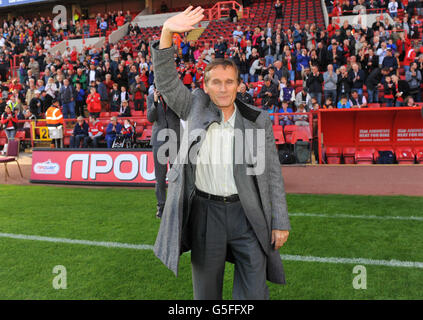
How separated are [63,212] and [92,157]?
2634mm

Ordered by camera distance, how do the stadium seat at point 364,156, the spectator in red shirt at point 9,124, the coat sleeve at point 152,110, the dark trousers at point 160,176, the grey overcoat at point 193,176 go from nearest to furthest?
the grey overcoat at point 193,176 → the coat sleeve at point 152,110 → the dark trousers at point 160,176 → the stadium seat at point 364,156 → the spectator in red shirt at point 9,124

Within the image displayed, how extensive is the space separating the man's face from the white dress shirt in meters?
0.13

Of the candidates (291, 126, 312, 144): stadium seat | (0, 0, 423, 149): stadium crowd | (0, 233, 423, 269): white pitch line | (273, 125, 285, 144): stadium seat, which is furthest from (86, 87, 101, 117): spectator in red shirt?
(0, 233, 423, 269): white pitch line

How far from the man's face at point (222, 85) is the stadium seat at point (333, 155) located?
9228 millimetres

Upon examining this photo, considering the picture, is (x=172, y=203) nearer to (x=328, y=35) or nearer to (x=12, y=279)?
(x=12, y=279)

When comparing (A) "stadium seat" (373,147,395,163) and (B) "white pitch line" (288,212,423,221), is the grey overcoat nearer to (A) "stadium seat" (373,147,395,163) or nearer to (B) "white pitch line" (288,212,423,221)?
(B) "white pitch line" (288,212,423,221)

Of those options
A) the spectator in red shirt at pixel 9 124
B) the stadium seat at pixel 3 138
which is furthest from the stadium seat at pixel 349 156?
the stadium seat at pixel 3 138

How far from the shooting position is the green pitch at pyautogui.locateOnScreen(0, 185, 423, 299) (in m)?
3.53

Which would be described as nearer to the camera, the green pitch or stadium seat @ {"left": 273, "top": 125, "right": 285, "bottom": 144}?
the green pitch

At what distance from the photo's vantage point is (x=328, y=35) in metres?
16.7

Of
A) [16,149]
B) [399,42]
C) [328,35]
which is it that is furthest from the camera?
[328,35]

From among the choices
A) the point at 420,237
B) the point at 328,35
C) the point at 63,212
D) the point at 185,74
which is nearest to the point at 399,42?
the point at 328,35

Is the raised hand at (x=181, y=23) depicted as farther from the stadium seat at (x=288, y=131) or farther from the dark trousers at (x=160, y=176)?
the stadium seat at (x=288, y=131)

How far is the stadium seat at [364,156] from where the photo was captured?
1052cm
